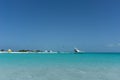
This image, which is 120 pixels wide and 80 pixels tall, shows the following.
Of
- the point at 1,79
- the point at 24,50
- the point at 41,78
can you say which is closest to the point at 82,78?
the point at 41,78

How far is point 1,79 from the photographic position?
7.62 meters

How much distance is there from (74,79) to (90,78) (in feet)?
2.24

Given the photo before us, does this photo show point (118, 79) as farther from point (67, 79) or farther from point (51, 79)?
point (51, 79)

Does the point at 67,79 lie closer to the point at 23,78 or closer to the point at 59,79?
the point at 59,79

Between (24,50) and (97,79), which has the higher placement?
(24,50)

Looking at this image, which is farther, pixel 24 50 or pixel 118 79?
pixel 24 50

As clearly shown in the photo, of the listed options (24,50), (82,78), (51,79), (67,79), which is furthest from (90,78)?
(24,50)

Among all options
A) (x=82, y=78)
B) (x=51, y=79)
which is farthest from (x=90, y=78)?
(x=51, y=79)

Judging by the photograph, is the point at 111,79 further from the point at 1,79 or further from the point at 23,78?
the point at 1,79

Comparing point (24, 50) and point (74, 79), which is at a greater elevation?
point (24, 50)

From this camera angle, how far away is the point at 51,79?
762 cm

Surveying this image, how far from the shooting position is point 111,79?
7.82m

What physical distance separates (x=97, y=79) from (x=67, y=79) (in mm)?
1100

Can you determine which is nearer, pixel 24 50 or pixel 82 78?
pixel 82 78
